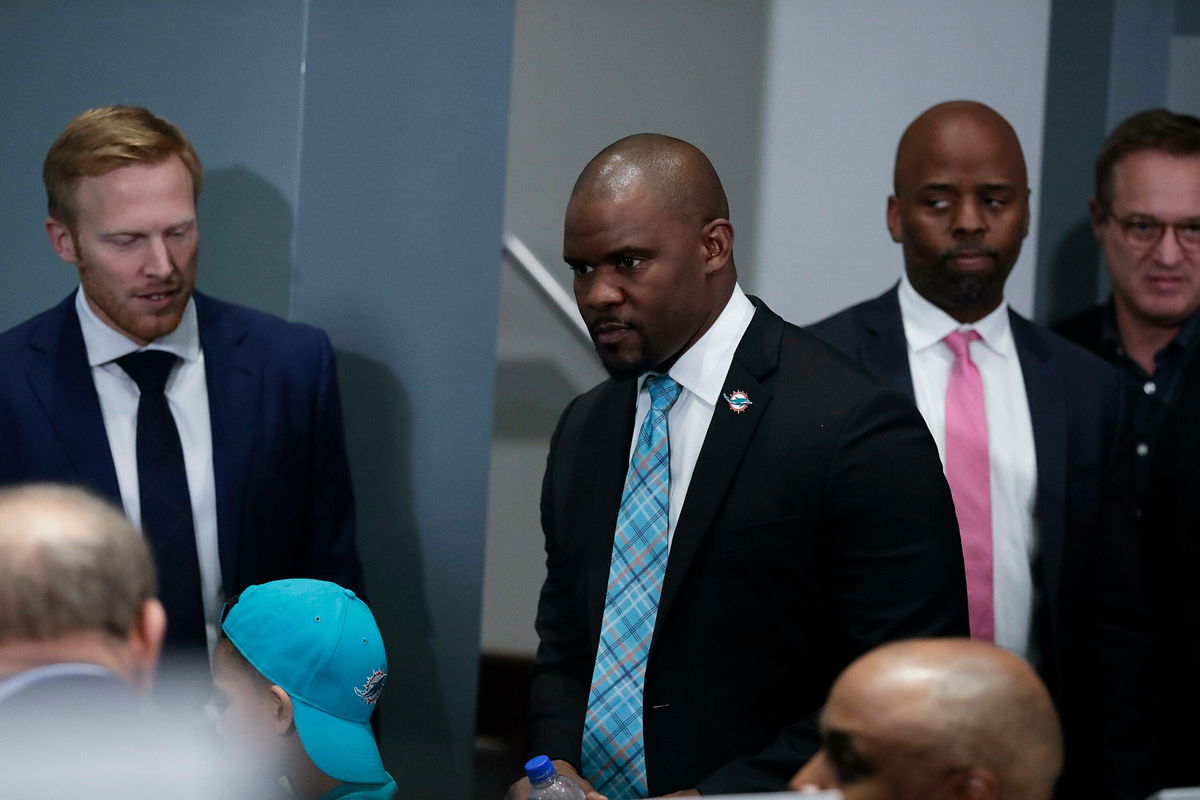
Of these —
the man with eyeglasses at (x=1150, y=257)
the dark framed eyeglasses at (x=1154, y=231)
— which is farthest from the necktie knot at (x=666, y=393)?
the dark framed eyeglasses at (x=1154, y=231)

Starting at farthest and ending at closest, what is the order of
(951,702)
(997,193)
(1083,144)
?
(1083,144), (997,193), (951,702)

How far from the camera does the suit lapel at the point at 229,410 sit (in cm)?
292

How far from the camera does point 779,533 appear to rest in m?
2.34

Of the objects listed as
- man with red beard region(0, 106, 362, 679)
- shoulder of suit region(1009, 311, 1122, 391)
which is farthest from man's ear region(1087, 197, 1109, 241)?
man with red beard region(0, 106, 362, 679)

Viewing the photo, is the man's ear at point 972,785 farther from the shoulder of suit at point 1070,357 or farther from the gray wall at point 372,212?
the gray wall at point 372,212

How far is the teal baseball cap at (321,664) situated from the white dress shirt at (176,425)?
0.54 m

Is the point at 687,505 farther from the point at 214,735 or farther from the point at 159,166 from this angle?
the point at 159,166

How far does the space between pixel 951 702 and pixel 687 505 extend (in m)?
0.90

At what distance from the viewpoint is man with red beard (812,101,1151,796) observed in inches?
121

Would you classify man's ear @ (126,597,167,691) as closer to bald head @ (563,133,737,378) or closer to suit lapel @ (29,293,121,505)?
bald head @ (563,133,737,378)

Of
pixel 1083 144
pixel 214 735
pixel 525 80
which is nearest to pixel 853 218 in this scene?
pixel 1083 144

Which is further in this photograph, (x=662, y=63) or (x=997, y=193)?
(x=662, y=63)

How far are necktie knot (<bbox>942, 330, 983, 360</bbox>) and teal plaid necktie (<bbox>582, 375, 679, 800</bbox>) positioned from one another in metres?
1.00

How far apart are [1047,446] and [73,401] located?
1940mm
